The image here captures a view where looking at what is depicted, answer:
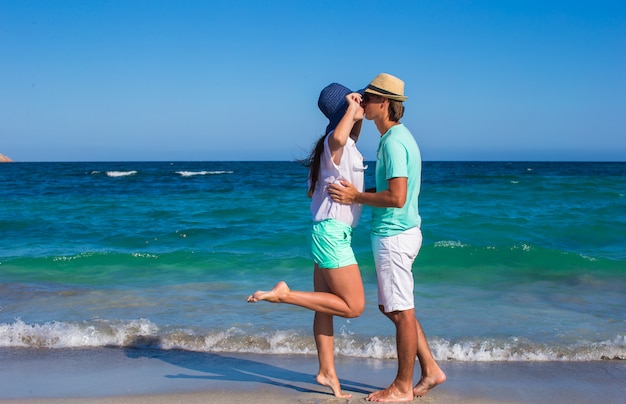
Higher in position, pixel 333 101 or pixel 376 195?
pixel 333 101

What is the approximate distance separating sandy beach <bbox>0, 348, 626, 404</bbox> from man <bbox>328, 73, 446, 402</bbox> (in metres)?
0.64

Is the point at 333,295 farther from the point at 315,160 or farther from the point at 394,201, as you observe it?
the point at 315,160

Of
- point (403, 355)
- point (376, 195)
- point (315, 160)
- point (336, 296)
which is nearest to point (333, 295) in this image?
point (336, 296)

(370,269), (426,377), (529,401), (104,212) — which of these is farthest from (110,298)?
(104,212)

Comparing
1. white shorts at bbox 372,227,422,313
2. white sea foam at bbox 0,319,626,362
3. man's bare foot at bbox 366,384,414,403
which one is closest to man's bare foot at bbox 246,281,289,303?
white shorts at bbox 372,227,422,313

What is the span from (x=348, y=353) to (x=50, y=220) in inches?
464

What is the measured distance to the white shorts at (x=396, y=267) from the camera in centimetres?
346

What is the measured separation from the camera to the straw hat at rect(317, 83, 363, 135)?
3438 millimetres

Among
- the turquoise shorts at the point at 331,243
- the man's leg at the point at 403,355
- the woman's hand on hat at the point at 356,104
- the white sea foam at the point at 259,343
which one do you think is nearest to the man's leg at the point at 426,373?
the man's leg at the point at 403,355

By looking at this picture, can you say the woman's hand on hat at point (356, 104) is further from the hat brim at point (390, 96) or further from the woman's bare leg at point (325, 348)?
the woman's bare leg at point (325, 348)

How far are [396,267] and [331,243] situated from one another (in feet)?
1.31

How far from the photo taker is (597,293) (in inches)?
286

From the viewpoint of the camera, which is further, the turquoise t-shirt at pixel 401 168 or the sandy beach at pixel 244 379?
the sandy beach at pixel 244 379

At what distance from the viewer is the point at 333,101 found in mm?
3465
